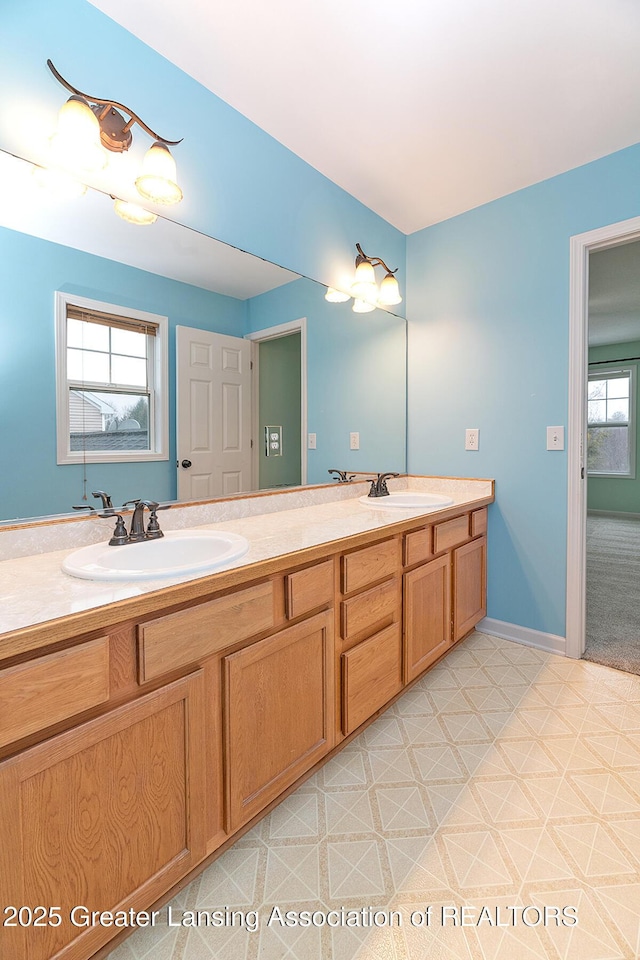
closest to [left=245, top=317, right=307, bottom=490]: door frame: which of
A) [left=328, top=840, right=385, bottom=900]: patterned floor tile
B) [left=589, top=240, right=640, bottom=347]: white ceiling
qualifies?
[left=328, top=840, right=385, bottom=900]: patterned floor tile

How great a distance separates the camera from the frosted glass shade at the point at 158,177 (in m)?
1.41

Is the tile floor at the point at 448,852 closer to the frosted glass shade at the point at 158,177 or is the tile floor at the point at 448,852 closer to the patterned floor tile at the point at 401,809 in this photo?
the patterned floor tile at the point at 401,809

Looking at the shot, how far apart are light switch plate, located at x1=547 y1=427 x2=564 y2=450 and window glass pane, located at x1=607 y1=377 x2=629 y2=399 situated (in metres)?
5.11

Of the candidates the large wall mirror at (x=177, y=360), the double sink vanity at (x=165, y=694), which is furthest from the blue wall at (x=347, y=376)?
the double sink vanity at (x=165, y=694)

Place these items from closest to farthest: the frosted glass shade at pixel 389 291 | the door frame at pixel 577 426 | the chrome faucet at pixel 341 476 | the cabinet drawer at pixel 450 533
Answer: the cabinet drawer at pixel 450 533 → the door frame at pixel 577 426 → the chrome faucet at pixel 341 476 → the frosted glass shade at pixel 389 291

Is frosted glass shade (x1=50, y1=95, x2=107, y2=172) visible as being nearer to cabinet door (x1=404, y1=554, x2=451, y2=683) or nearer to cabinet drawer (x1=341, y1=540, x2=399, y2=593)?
cabinet drawer (x1=341, y1=540, x2=399, y2=593)

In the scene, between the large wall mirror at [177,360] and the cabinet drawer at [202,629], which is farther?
the large wall mirror at [177,360]

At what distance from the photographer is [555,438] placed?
90.8 inches

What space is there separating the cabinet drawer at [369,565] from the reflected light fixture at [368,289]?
1.32m

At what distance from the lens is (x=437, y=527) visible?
2.02m

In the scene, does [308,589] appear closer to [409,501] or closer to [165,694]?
[165,694]

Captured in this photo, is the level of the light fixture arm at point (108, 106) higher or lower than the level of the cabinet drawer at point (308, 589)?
higher

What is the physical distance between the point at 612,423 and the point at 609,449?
1.22ft

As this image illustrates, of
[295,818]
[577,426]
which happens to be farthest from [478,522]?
[295,818]
